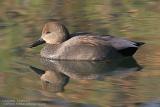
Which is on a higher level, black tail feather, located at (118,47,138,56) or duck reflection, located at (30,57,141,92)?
black tail feather, located at (118,47,138,56)

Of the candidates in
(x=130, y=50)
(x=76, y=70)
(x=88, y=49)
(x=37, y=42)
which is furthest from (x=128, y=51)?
(x=37, y=42)

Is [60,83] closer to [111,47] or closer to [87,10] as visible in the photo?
[111,47]

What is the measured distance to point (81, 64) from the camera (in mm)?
10289

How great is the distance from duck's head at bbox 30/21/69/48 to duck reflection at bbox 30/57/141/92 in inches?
17.2

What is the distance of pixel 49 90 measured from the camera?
28.7ft

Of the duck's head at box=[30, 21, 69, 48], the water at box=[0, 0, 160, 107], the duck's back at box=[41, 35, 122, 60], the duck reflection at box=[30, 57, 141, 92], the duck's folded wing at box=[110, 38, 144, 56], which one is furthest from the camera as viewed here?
the duck's head at box=[30, 21, 69, 48]

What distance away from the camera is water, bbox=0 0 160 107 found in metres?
8.27

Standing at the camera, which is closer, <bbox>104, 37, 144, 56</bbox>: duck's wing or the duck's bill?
<bbox>104, 37, 144, 56</bbox>: duck's wing

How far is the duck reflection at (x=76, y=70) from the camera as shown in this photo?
9.28m

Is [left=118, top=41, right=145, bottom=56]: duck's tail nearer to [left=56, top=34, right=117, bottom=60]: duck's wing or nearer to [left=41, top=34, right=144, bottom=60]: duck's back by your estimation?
[left=41, top=34, right=144, bottom=60]: duck's back

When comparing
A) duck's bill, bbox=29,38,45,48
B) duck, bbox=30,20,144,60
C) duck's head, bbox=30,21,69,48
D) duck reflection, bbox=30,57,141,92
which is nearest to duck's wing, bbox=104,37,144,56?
duck, bbox=30,20,144,60

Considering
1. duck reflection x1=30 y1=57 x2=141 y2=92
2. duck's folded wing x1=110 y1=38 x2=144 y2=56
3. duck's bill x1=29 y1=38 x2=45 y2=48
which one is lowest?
duck reflection x1=30 y1=57 x2=141 y2=92

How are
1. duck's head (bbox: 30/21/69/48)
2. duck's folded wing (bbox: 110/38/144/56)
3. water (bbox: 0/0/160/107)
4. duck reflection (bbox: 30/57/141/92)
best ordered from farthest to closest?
1. duck's head (bbox: 30/21/69/48)
2. duck's folded wing (bbox: 110/38/144/56)
3. duck reflection (bbox: 30/57/141/92)
4. water (bbox: 0/0/160/107)

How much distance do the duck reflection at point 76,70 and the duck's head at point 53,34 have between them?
44 centimetres
